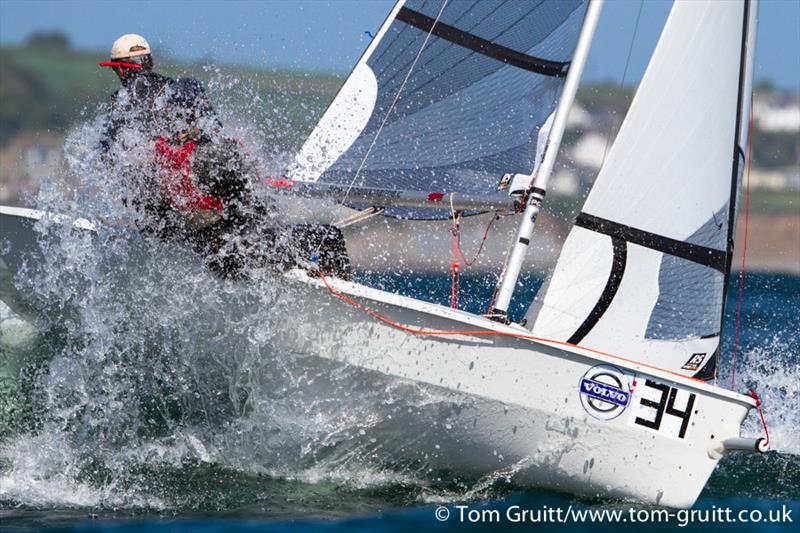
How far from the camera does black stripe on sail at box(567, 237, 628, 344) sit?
15.9 ft

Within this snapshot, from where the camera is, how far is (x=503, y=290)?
→ 4.77 m

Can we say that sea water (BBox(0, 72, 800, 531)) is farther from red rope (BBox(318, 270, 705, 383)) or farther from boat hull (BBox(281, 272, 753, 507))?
red rope (BBox(318, 270, 705, 383))

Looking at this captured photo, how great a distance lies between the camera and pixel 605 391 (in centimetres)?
466

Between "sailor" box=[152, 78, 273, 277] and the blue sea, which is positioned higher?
"sailor" box=[152, 78, 273, 277]

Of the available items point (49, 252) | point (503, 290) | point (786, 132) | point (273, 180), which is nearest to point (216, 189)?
point (273, 180)

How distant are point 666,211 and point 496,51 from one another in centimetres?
112

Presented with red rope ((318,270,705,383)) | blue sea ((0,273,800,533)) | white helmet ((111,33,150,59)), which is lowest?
blue sea ((0,273,800,533))

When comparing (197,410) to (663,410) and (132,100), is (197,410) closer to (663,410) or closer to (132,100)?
(132,100)

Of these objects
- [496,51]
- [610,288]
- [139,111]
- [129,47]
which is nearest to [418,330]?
[610,288]

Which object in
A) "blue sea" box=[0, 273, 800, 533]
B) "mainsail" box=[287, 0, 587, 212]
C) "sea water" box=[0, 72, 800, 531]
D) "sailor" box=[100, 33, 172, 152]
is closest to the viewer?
"blue sea" box=[0, 273, 800, 533]

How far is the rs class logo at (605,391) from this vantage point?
4641mm

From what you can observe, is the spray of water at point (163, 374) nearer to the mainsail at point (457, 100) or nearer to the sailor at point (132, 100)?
the sailor at point (132, 100)

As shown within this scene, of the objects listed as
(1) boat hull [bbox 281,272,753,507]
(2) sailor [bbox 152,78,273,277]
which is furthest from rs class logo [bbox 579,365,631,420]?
(2) sailor [bbox 152,78,273,277]

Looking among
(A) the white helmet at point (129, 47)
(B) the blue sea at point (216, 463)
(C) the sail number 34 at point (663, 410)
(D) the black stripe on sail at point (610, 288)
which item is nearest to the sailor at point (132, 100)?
(A) the white helmet at point (129, 47)
